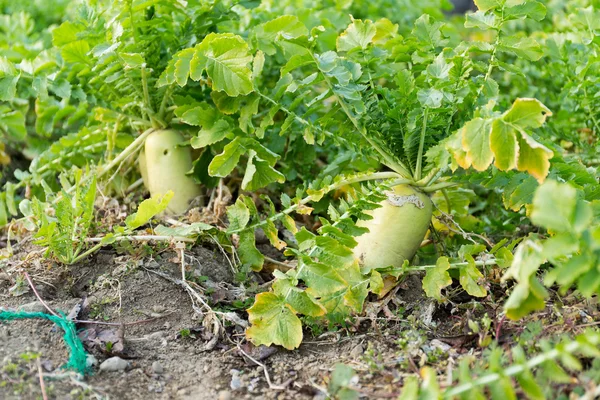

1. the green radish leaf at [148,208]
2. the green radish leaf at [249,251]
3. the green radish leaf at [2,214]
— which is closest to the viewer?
the green radish leaf at [148,208]

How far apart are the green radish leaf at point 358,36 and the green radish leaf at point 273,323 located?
0.98 metres

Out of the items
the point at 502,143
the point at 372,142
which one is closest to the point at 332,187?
the point at 372,142

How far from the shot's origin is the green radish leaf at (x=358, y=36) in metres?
2.38

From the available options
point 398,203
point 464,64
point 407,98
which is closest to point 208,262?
point 398,203

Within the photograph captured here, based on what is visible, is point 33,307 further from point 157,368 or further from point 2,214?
point 2,214

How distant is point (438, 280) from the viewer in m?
2.14

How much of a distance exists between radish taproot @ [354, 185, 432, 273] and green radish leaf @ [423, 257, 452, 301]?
0.19m

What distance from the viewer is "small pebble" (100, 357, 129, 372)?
187 cm

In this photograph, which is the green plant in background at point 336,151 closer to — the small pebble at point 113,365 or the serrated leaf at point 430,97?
the serrated leaf at point 430,97

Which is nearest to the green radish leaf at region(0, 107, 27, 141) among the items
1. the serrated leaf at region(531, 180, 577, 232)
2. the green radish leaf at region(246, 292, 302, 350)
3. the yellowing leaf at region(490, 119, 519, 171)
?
the green radish leaf at region(246, 292, 302, 350)

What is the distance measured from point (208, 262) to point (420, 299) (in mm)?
770

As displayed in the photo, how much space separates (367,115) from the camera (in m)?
2.34

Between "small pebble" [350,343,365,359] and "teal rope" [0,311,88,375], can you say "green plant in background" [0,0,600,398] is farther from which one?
"teal rope" [0,311,88,375]

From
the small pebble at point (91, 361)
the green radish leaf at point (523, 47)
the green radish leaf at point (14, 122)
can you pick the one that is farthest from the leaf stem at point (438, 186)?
the green radish leaf at point (14, 122)
